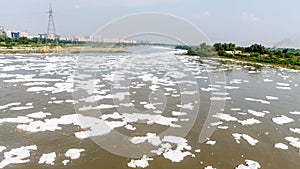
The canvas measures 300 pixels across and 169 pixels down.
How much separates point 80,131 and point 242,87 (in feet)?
29.7

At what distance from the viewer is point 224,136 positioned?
17.9 ft

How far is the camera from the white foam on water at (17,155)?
396 cm

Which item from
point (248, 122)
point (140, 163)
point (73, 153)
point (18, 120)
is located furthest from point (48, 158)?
point (248, 122)

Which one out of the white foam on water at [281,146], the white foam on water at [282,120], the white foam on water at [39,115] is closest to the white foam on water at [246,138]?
the white foam on water at [281,146]

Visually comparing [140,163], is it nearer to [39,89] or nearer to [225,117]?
[225,117]

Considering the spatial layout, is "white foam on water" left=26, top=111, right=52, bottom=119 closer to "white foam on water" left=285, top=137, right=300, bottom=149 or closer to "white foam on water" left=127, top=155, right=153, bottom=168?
"white foam on water" left=127, top=155, right=153, bottom=168

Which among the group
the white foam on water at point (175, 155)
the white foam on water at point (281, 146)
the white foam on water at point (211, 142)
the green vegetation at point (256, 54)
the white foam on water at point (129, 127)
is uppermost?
the green vegetation at point (256, 54)

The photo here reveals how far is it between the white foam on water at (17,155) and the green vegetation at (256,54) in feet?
82.1

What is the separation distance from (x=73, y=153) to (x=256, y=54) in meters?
34.2

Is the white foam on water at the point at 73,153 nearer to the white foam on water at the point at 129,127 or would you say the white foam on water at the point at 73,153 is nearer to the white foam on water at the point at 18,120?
the white foam on water at the point at 129,127

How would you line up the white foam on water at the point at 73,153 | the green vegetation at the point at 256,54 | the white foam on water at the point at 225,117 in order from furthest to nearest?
the green vegetation at the point at 256,54 < the white foam on water at the point at 225,117 < the white foam on water at the point at 73,153

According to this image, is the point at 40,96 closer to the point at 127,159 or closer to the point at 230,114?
the point at 127,159

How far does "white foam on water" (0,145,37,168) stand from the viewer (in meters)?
3.96

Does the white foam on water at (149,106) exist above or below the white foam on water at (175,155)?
above
